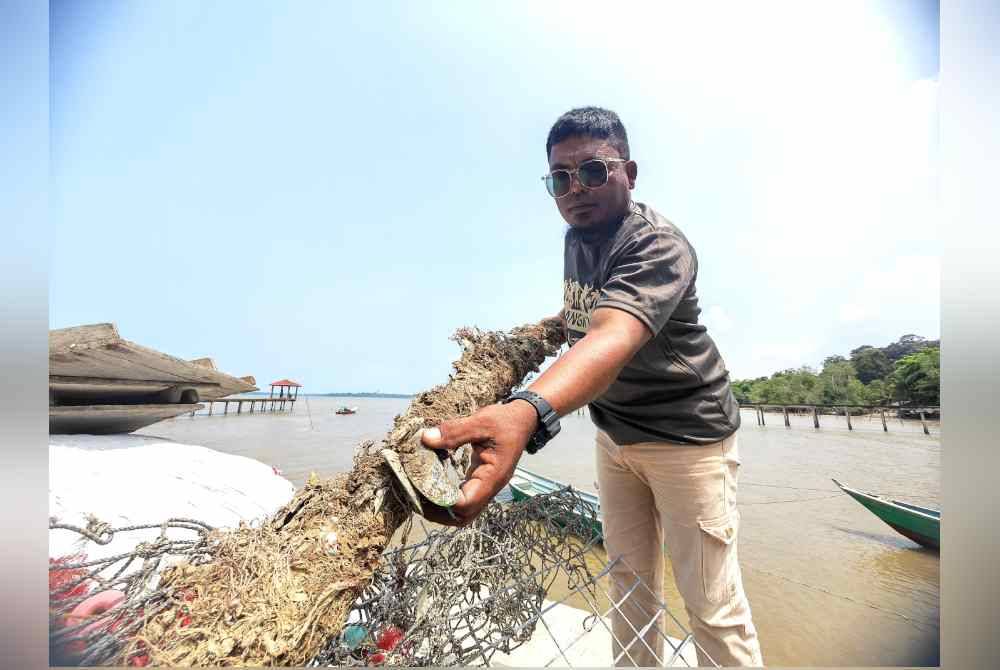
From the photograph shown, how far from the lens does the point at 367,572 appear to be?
1.00 metres

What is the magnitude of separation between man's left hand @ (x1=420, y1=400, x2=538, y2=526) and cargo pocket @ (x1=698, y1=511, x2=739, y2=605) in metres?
1.04

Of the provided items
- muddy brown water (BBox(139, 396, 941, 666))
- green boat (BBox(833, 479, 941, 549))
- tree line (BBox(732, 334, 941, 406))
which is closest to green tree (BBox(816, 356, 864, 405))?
tree line (BBox(732, 334, 941, 406))

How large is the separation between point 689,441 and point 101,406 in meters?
4.48

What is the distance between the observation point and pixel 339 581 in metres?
0.92

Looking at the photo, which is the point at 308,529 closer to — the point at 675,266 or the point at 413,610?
the point at 413,610

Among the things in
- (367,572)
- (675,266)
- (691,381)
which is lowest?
(367,572)

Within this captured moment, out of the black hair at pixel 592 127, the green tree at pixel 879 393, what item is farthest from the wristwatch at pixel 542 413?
the green tree at pixel 879 393

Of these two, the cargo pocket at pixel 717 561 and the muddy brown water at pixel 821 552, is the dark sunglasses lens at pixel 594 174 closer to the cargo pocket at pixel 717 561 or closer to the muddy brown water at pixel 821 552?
the muddy brown water at pixel 821 552

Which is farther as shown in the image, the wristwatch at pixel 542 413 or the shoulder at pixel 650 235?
the shoulder at pixel 650 235

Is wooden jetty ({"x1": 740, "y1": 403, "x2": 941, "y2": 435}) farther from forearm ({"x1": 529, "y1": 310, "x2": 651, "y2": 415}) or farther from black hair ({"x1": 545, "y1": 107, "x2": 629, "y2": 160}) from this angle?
forearm ({"x1": 529, "y1": 310, "x2": 651, "y2": 415})

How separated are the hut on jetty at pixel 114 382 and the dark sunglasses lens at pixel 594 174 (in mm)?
3108

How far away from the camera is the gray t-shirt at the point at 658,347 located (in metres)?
1.22
